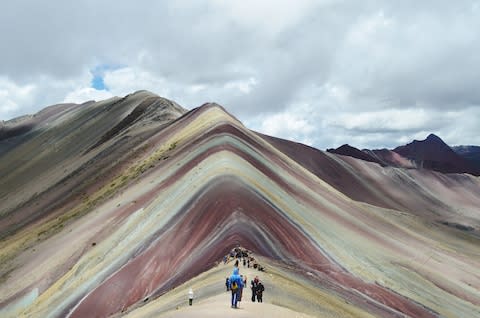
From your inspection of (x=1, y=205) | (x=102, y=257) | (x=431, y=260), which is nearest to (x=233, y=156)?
(x=102, y=257)

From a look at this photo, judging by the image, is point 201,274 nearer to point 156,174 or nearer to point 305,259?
point 305,259

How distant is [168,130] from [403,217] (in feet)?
→ 141

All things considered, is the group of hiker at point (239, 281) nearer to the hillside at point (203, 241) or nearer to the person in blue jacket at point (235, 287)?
the person in blue jacket at point (235, 287)

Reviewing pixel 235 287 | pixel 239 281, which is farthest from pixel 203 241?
pixel 235 287

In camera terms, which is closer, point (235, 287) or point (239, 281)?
point (235, 287)

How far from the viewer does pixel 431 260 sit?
6575 cm

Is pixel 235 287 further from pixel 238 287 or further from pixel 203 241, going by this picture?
pixel 203 241

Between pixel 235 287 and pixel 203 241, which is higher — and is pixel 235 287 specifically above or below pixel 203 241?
below

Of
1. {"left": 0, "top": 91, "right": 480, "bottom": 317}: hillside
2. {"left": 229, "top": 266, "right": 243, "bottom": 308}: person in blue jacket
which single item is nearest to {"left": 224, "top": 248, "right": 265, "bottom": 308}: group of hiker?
{"left": 229, "top": 266, "right": 243, "bottom": 308}: person in blue jacket

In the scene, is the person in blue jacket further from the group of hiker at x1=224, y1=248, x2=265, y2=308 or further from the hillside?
the hillside

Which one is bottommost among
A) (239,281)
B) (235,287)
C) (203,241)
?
(235,287)

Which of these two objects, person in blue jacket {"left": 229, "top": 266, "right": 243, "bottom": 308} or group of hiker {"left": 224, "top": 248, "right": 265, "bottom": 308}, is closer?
person in blue jacket {"left": 229, "top": 266, "right": 243, "bottom": 308}

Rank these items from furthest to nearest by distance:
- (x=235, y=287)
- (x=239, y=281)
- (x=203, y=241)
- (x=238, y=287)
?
(x=203, y=241) < (x=239, y=281) < (x=238, y=287) < (x=235, y=287)

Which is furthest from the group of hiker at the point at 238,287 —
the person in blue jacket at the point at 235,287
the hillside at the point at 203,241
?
the hillside at the point at 203,241
